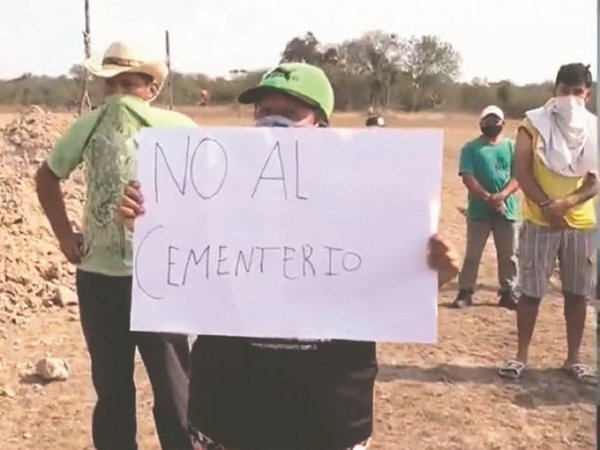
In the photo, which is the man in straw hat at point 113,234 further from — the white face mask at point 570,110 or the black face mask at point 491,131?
the black face mask at point 491,131

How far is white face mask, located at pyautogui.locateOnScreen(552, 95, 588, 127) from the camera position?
497cm

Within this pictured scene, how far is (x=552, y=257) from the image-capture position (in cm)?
514

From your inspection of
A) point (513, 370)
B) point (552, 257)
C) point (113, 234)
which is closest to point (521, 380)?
point (513, 370)

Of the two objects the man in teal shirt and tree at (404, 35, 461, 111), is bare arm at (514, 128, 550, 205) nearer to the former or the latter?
the man in teal shirt

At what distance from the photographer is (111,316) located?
3398 millimetres

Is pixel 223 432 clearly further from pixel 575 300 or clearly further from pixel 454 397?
pixel 575 300

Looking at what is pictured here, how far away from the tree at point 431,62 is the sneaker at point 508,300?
116ft

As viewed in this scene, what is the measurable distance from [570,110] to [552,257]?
73cm

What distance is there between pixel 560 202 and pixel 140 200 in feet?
10.6

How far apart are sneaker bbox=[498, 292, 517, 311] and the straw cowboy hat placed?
4645 mm

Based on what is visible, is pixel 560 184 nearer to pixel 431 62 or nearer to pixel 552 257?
pixel 552 257

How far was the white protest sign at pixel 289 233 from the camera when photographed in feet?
6.71

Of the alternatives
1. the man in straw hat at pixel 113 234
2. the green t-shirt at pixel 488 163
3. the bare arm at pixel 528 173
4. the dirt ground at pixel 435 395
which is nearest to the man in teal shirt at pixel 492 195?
the green t-shirt at pixel 488 163

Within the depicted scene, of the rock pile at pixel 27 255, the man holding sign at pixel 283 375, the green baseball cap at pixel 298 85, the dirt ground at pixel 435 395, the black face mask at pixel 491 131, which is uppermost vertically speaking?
the green baseball cap at pixel 298 85
